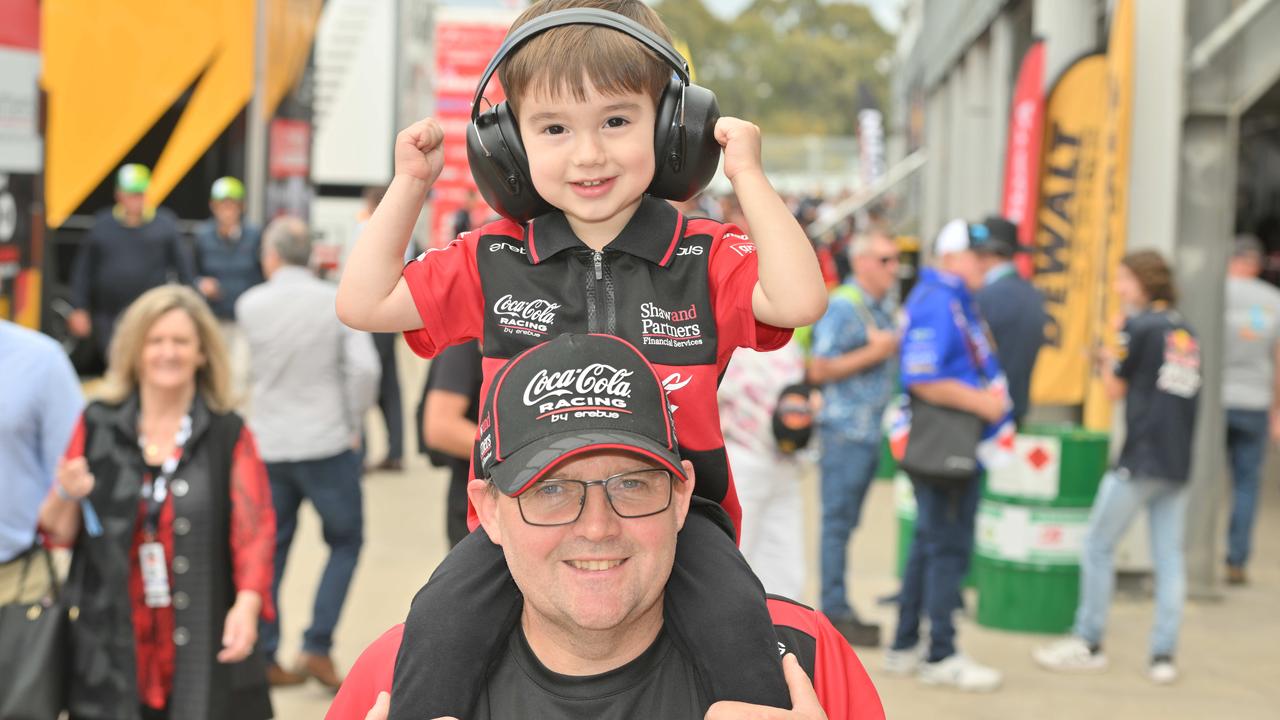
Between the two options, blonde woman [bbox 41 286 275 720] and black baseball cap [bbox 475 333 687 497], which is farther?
blonde woman [bbox 41 286 275 720]

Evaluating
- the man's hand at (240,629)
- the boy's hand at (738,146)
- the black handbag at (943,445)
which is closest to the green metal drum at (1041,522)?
the black handbag at (943,445)

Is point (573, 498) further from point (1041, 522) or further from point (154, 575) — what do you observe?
point (1041, 522)

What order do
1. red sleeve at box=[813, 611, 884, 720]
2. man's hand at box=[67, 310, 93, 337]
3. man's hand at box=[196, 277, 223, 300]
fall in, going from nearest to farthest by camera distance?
1. red sleeve at box=[813, 611, 884, 720]
2. man's hand at box=[67, 310, 93, 337]
3. man's hand at box=[196, 277, 223, 300]

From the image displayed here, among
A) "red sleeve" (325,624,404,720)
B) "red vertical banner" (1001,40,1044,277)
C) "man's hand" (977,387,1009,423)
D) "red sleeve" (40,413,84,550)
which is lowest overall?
"red sleeve" (325,624,404,720)

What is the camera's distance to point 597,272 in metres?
2.63

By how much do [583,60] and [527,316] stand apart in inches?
18.4

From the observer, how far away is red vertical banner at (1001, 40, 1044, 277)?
10281 millimetres

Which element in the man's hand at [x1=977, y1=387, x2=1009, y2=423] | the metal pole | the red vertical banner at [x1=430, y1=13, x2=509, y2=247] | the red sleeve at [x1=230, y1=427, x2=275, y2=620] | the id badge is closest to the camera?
the id badge

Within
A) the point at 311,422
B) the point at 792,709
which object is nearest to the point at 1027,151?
the point at 311,422

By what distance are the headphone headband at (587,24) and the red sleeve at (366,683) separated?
0.99 meters

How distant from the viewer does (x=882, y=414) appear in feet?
26.0

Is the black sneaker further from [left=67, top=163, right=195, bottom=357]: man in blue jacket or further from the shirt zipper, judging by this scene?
[left=67, top=163, right=195, bottom=357]: man in blue jacket

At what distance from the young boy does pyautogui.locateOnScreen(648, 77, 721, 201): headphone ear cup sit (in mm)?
20

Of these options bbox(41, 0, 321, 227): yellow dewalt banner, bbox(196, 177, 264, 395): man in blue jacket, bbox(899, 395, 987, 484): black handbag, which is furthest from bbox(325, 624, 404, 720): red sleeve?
bbox(41, 0, 321, 227): yellow dewalt banner
